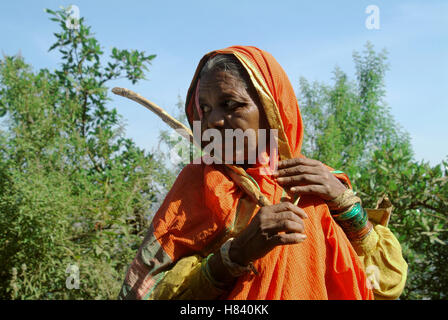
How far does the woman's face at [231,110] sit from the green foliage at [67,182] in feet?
7.77

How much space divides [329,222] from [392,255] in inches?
17.7

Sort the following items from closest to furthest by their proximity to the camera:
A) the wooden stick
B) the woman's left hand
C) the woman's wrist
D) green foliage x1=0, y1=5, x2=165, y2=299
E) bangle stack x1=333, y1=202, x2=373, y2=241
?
1. the woman's wrist
2. the woman's left hand
3. bangle stack x1=333, y1=202, x2=373, y2=241
4. the wooden stick
5. green foliage x1=0, y1=5, x2=165, y2=299

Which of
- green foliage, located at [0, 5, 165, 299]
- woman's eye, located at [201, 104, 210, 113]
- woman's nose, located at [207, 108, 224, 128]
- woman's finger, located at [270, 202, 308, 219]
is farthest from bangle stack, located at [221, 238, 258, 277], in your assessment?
green foliage, located at [0, 5, 165, 299]

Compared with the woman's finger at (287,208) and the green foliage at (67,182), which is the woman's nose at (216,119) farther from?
the green foliage at (67,182)

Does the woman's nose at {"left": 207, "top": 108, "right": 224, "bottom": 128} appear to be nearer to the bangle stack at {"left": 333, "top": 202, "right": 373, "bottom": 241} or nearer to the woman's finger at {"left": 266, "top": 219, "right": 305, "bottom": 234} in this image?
the woman's finger at {"left": 266, "top": 219, "right": 305, "bottom": 234}

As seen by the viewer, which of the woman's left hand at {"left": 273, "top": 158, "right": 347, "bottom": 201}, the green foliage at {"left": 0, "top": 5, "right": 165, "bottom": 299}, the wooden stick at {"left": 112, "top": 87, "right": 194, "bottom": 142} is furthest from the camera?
the green foliage at {"left": 0, "top": 5, "right": 165, "bottom": 299}

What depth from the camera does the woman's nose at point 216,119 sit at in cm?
168

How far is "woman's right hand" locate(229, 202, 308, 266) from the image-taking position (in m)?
1.39

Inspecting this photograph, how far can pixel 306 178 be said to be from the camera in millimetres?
1625

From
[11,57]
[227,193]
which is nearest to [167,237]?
[227,193]

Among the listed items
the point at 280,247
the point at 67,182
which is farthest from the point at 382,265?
the point at 67,182

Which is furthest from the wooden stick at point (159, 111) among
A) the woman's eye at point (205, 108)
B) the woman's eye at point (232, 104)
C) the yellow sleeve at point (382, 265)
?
the yellow sleeve at point (382, 265)

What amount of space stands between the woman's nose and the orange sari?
6.7 inches
